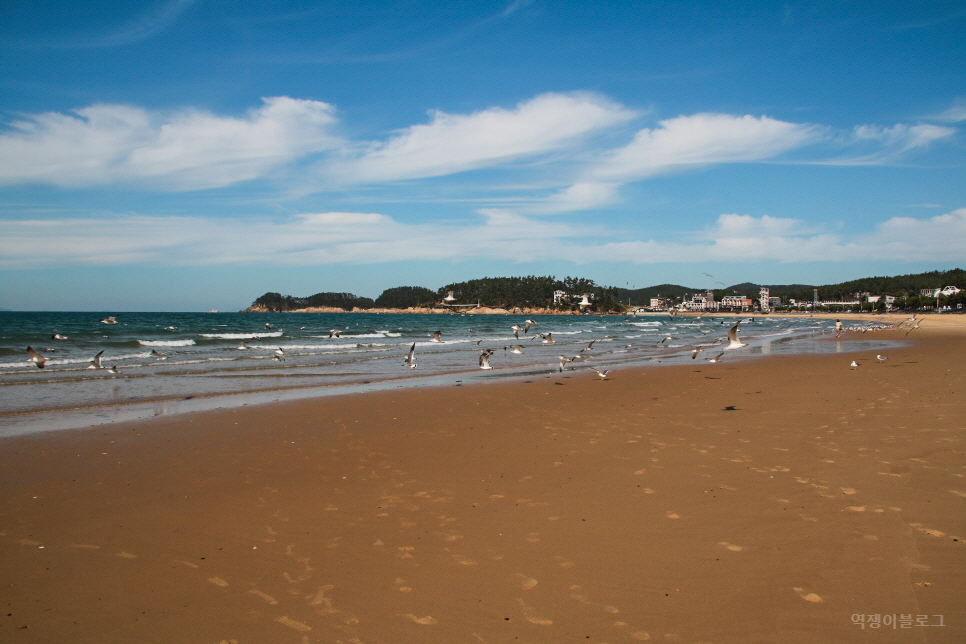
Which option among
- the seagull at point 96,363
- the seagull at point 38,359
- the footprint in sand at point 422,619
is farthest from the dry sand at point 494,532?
the seagull at point 38,359

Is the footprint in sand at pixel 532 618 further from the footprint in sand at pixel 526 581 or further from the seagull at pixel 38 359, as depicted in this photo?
the seagull at pixel 38 359

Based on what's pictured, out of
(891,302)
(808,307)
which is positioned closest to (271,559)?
(891,302)

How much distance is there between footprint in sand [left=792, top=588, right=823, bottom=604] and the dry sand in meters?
0.04

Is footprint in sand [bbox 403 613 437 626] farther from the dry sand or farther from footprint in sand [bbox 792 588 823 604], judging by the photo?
footprint in sand [bbox 792 588 823 604]

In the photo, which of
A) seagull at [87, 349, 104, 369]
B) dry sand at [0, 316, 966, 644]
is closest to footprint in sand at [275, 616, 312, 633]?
dry sand at [0, 316, 966, 644]

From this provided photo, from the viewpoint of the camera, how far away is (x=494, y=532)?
17.4 feet

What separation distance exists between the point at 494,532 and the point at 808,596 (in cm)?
265

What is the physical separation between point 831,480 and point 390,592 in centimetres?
542

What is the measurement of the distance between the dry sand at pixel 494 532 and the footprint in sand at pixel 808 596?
0.04m

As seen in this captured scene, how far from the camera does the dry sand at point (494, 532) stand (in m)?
3.83

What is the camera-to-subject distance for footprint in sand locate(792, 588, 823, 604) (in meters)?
3.93

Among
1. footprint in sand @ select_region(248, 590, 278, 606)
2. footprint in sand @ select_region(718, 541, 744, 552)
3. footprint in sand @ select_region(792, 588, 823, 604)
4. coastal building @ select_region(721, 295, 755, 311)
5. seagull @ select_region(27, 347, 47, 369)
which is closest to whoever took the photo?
footprint in sand @ select_region(792, 588, 823, 604)

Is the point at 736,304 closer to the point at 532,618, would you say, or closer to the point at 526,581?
the point at 526,581

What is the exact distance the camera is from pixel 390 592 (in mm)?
4223
